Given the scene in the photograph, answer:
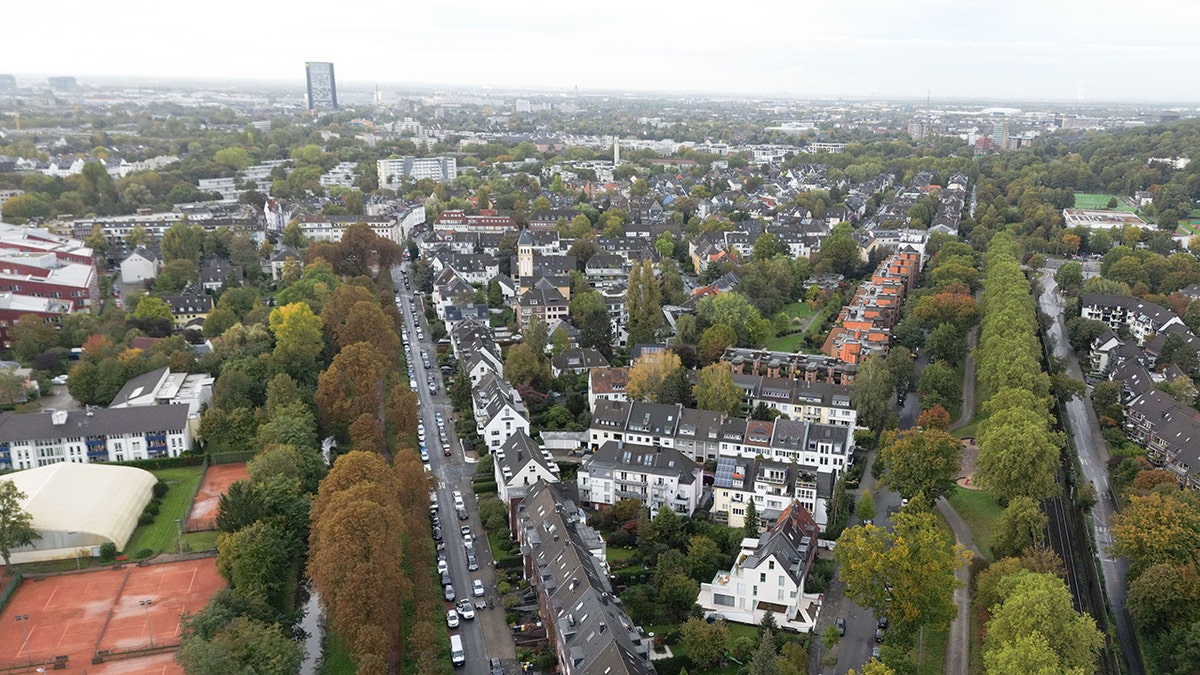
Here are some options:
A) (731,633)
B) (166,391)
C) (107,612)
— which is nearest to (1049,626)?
(731,633)

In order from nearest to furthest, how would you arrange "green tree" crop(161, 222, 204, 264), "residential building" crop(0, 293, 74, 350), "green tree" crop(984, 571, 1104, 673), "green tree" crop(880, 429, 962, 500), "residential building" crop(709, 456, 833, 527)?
"green tree" crop(984, 571, 1104, 673) → "residential building" crop(709, 456, 833, 527) → "green tree" crop(880, 429, 962, 500) → "residential building" crop(0, 293, 74, 350) → "green tree" crop(161, 222, 204, 264)

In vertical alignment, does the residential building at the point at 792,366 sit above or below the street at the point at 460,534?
above

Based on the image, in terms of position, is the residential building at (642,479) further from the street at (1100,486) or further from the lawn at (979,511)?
the street at (1100,486)

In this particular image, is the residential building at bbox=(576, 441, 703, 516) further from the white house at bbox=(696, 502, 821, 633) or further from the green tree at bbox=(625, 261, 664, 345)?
the green tree at bbox=(625, 261, 664, 345)

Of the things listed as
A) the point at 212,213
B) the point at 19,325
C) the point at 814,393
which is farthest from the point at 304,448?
the point at 212,213

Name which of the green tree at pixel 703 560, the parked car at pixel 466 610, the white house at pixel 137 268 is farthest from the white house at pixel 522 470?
the white house at pixel 137 268

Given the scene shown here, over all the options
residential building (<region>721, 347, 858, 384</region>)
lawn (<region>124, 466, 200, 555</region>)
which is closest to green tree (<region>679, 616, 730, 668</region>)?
lawn (<region>124, 466, 200, 555</region>)
